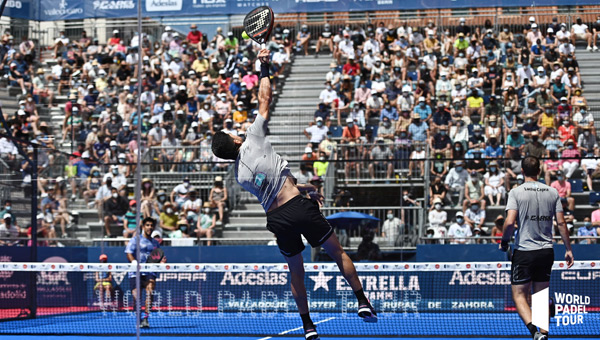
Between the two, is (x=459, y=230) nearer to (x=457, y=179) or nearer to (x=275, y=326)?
(x=457, y=179)

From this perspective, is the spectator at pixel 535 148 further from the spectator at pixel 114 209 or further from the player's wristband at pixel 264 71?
the player's wristband at pixel 264 71

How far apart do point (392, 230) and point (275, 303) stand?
3.08m

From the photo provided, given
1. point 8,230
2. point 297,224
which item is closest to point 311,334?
point 297,224

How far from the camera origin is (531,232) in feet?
37.2

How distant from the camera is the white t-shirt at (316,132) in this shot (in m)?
24.7

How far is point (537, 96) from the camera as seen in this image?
25.1m

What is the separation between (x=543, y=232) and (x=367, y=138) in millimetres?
13615

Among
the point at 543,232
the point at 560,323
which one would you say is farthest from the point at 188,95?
the point at 543,232

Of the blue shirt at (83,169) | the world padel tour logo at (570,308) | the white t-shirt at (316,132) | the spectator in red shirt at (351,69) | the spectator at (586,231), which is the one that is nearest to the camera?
the world padel tour logo at (570,308)

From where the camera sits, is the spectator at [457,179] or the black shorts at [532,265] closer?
the black shorts at [532,265]

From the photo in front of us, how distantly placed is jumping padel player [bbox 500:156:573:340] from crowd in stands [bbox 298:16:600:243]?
8805 mm

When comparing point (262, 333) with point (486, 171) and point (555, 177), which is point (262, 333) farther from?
point (555, 177)

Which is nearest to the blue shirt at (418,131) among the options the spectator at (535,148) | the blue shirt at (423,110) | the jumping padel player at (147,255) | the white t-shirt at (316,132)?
the blue shirt at (423,110)

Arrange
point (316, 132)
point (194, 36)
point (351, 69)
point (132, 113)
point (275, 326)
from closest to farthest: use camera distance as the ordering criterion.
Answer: point (275, 326), point (316, 132), point (351, 69), point (132, 113), point (194, 36)
